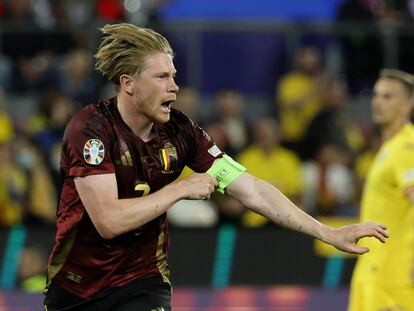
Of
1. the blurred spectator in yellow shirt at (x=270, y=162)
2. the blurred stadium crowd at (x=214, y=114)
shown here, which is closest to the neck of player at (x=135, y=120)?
the blurred stadium crowd at (x=214, y=114)

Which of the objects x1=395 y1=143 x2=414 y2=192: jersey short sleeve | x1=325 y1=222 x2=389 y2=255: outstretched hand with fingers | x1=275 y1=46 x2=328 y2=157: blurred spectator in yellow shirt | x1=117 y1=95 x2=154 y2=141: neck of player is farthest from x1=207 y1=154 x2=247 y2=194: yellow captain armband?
x1=275 y1=46 x2=328 y2=157: blurred spectator in yellow shirt

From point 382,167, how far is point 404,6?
672 cm

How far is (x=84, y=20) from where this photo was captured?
42.3ft

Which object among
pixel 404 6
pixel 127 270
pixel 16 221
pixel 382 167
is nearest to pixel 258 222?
pixel 16 221

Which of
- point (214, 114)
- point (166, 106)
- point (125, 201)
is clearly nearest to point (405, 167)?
point (166, 106)

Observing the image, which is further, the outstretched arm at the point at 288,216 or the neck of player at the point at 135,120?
the neck of player at the point at 135,120

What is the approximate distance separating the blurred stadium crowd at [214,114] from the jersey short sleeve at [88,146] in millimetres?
6132

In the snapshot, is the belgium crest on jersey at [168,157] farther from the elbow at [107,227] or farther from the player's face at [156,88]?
the elbow at [107,227]

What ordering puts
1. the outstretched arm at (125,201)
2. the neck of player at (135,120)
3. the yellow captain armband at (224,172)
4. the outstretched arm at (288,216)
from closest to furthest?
the outstretched arm at (125,201)
the outstretched arm at (288,216)
the neck of player at (135,120)
the yellow captain armband at (224,172)

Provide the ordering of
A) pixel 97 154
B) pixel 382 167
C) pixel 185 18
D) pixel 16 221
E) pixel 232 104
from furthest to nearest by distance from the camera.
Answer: pixel 185 18, pixel 232 104, pixel 16 221, pixel 382 167, pixel 97 154

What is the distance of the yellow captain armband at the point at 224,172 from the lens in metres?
5.54

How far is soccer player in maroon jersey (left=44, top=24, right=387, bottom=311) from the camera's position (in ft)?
17.1

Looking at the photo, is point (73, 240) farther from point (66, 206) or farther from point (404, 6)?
point (404, 6)

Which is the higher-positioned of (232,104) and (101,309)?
(101,309)
